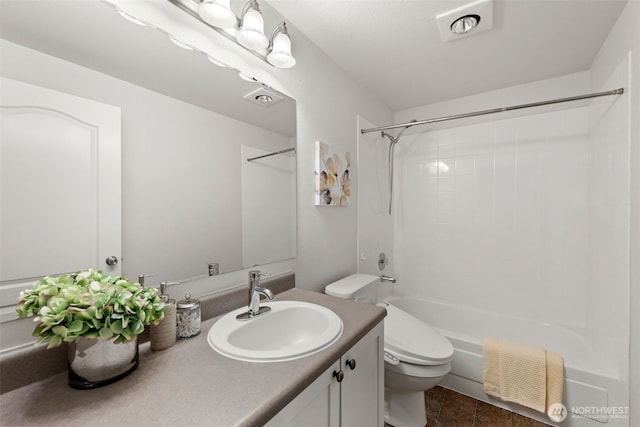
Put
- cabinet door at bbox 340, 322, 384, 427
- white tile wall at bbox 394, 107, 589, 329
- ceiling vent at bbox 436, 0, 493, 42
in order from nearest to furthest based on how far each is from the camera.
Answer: cabinet door at bbox 340, 322, 384, 427
ceiling vent at bbox 436, 0, 493, 42
white tile wall at bbox 394, 107, 589, 329

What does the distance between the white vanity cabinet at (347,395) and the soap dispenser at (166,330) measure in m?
0.41

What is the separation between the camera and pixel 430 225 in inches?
98.0

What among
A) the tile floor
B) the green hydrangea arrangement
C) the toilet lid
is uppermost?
the green hydrangea arrangement

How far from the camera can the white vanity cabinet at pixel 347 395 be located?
26.6 inches

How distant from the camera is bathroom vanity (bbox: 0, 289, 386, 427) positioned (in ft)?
1.70

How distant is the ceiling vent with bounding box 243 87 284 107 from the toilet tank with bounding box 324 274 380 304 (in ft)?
3.51

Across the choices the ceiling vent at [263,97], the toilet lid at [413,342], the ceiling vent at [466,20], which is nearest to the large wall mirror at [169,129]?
the ceiling vent at [263,97]

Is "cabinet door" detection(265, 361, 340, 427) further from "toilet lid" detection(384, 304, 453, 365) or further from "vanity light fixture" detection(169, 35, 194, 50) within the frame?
"vanity light fixture" detection(169, 35, 194, 50)

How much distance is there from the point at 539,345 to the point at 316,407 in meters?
2.17

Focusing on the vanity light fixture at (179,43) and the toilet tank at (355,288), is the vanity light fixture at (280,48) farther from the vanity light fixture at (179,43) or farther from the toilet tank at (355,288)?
the toilet tank at (355,288)

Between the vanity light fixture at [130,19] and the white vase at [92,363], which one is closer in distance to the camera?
the white vase at [92,363]

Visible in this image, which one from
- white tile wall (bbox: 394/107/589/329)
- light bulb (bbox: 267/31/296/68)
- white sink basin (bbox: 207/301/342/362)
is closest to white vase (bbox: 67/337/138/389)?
white sink basin (bbox: 207/301/342/362)

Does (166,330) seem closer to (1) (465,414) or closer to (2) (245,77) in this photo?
(2) (245,77)

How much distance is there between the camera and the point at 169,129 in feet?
2.96
